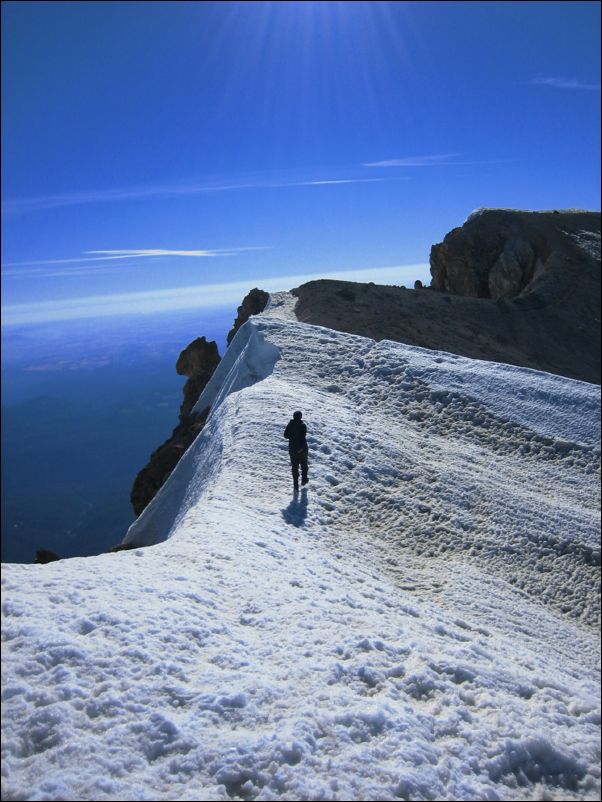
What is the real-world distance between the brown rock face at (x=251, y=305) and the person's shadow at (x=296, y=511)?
90.1ft

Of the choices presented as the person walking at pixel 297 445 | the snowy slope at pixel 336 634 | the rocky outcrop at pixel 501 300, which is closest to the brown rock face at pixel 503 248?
the rocky outcrop at pixel 501 300

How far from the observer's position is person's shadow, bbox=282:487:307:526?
14.2m

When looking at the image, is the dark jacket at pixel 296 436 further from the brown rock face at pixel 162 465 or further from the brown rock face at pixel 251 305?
the brown rock face at pixel 251 305

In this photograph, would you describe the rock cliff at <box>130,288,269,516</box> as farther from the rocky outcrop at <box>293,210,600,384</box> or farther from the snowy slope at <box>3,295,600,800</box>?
the snowy slope at <box>3,295,600,800</box>

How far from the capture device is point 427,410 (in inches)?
841

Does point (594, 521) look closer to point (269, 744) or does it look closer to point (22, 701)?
point (269, 744)

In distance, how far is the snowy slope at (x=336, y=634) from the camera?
21.1ft

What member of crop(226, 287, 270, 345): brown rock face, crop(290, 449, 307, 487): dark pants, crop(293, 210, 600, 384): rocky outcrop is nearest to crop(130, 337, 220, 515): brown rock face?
crop(226, 287, 270, 345): brown rock face

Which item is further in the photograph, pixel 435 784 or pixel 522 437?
pixel 522 437

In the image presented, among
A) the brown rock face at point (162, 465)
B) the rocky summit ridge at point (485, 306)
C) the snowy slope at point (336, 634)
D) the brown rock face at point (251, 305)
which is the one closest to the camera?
the snowy slope at point (336, 634)

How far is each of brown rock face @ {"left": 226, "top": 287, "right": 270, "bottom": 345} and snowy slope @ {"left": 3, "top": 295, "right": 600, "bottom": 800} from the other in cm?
2299

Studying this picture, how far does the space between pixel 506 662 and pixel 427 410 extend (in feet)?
41.8

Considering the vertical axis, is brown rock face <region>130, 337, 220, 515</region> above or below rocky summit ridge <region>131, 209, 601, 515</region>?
below

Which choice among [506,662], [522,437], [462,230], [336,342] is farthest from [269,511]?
[462,230]
